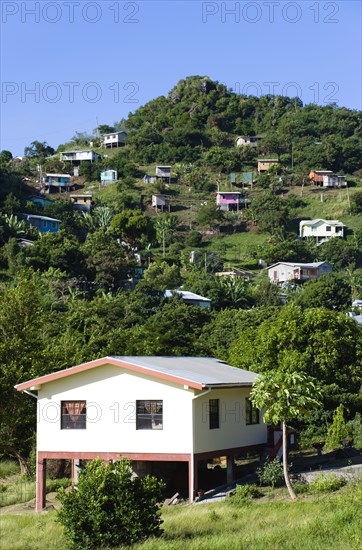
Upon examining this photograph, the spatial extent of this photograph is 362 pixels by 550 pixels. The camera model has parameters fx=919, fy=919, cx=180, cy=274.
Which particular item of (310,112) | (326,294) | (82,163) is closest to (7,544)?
(326,294)

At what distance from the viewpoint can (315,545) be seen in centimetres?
1933

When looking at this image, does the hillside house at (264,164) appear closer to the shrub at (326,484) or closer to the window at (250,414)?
the window at (250,414)

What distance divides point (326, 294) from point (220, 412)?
186 feet

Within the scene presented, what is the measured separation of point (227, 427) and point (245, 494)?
3250 mm

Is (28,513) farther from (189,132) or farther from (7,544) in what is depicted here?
(189,132)

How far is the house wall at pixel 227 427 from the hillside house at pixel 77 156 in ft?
404

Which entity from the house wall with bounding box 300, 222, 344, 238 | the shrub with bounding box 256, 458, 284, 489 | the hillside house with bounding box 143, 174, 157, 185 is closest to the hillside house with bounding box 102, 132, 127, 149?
the hillside house with bounding box 143, 174, 157, 185

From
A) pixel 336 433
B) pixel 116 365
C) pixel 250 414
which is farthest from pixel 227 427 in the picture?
pixel 336 433

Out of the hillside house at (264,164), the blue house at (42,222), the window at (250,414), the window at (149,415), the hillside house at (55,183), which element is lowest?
the window at (250,414)

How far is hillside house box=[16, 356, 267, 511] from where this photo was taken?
86.8 feet

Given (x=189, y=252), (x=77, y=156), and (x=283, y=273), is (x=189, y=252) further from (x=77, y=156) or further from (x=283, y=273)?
(x=77, y=156)

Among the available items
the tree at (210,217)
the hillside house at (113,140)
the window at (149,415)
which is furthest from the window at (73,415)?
the hillside house at (113,140)

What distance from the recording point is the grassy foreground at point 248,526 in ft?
64.4

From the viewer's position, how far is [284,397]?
25484mm
